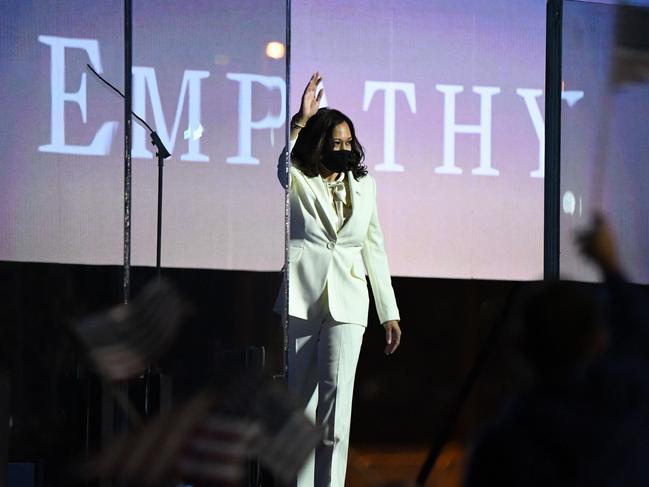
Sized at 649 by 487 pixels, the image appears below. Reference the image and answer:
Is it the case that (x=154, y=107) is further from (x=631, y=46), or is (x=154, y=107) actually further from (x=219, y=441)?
(x=631, y=46)

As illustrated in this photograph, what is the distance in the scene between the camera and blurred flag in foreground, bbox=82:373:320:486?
10.9 feet

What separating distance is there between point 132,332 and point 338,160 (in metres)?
1.19

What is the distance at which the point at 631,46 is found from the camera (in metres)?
4.35

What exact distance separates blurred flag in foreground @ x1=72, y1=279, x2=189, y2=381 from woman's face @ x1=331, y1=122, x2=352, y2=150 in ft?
3.58

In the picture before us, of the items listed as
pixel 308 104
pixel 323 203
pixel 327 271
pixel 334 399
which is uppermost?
pixel 308 104

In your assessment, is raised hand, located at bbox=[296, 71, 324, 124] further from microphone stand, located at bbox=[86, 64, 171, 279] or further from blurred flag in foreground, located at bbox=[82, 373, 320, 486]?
blurred flag in foreground, located at bbox=[82, 373, 320, 486]

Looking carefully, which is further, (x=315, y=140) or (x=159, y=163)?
(x=315, y=140)

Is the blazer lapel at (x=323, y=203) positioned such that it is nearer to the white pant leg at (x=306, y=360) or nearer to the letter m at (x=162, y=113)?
the white pant leg at (x=306, y=360)

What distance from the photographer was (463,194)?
5.61m

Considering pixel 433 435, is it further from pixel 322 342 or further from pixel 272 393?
pixel 272 393

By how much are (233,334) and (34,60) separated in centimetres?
92

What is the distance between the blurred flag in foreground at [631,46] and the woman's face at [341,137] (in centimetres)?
90

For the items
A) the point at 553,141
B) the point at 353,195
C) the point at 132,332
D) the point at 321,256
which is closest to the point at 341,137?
the point at 353,195

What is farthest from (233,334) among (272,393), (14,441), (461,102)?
(461,102)
